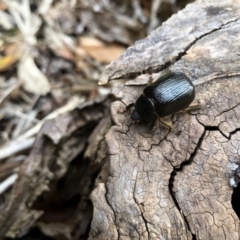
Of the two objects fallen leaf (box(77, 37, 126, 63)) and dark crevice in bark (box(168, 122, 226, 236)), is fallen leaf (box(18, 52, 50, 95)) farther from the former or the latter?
dark crevice in bark (box(168, 122, 226, 236))

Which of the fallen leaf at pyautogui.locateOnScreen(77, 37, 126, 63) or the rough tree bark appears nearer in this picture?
the rough tree bark

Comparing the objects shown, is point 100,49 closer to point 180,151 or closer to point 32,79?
point 32,79

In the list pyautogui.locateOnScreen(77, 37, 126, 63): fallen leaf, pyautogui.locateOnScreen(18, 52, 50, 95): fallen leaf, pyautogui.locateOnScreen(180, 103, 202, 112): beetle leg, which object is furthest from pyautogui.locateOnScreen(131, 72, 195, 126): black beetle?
pyautogui.locateOnScreen(77, 37, 126, 63): fallen leaf

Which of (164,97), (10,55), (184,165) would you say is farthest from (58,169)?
(10,55)

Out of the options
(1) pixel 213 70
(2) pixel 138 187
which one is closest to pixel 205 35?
(1) pixel 213 70

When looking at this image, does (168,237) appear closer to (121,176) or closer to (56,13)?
(121,176)

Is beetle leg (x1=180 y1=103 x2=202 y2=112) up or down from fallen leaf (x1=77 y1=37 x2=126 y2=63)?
up
